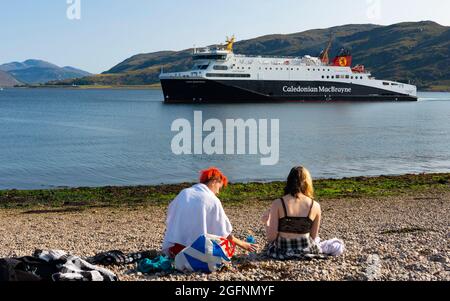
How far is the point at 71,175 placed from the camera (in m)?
25.2

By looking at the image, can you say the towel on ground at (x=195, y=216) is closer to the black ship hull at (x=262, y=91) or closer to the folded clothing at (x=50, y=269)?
the folded clothing at (x=50, y=269)

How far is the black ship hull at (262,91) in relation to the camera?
77.4m

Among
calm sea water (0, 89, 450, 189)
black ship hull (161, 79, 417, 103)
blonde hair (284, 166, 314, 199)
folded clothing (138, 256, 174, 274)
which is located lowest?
calm sea water (0, 89, 450, 189)

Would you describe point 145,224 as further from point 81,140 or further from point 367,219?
point 81,140

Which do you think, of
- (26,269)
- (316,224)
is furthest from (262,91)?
(26,269)

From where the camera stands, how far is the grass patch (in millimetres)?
17703

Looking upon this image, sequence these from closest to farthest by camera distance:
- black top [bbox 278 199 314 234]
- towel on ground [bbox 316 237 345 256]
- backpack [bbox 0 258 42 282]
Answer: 1. backpack [bbox 0 258 42 282]
2. black top [bbox 278 199 314 234]
3. towel on ground [bbox 316 237 345 256]

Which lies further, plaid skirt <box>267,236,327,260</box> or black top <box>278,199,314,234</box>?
plaid skirt <box>267,236,327,260</box>

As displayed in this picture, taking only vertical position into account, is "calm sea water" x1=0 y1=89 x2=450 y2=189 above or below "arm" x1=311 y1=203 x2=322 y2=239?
below

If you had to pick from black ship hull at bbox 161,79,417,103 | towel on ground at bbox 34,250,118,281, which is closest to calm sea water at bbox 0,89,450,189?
black ship hull at bbox 161,79,417,103

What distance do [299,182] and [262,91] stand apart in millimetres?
74288

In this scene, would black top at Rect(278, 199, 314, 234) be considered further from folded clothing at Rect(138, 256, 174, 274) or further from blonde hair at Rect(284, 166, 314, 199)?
folded clothing at Rect(138, 256, 174, 274)

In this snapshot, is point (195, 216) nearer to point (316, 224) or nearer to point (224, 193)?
point (316, 224)

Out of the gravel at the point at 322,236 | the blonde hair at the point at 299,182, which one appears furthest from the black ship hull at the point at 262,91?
the blonde hair at the point at 299,182
